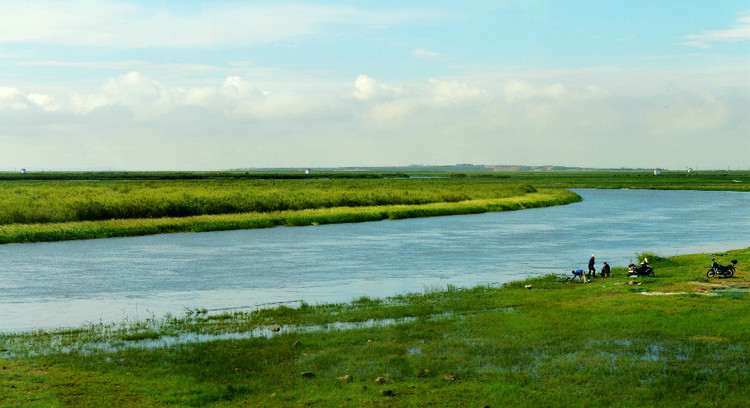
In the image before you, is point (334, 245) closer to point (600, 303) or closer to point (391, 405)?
point (600, 303)

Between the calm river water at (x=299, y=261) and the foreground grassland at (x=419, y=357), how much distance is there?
14.3ft

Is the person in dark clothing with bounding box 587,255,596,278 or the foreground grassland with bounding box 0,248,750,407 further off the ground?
the person in dark clothing with bounding box 587,255,596,278

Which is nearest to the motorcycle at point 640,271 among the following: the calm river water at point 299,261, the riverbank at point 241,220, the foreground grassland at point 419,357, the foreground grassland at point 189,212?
the foreground grassland at point 419,357

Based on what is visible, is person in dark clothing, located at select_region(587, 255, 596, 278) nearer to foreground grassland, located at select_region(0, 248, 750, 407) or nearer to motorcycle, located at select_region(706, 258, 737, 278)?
motorcycle, located at select_region(706, 258, 737, 278)

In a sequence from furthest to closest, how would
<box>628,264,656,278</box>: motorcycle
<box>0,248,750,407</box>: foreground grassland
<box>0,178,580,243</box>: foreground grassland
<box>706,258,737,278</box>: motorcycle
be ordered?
<box>0,178,580,243</box>: foreground grassland < <box>628,264,656,278</box>: motorcycle < <box>706,258,737,278</box>: motorcycle < <box>0,248,750,407</box>: foreground grassland

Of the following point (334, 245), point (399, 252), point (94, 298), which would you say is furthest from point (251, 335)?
point (334, 245)

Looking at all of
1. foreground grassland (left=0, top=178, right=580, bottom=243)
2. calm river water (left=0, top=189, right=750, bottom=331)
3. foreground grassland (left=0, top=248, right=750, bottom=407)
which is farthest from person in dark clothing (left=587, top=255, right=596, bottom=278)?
foreground grassland (left=0, top=178, right=580, bottom=243)

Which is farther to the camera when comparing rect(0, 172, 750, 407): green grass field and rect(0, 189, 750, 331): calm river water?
rect(0, 189, 750, 331): calm river water

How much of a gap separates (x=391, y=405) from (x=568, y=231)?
4408 centimetres

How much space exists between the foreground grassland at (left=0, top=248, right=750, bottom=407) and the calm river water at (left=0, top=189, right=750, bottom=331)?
4368mm

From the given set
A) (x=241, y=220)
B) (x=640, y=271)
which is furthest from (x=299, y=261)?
(x=241, y=220)

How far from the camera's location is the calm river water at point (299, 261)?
24.6 m

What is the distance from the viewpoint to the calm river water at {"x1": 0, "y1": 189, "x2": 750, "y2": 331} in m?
24.6

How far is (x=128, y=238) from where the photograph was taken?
48.5 metres
